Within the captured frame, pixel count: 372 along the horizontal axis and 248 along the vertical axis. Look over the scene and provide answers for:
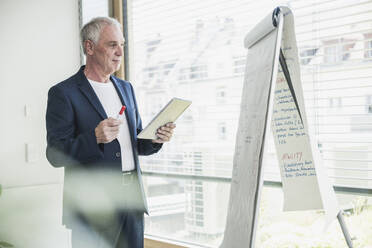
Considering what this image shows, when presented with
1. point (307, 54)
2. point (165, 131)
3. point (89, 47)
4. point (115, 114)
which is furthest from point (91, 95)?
point (307, 54)

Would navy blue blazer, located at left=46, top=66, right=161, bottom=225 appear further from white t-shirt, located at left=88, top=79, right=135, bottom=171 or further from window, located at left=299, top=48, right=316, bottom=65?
window, located at left=299, top=48, right=316, bottom=65

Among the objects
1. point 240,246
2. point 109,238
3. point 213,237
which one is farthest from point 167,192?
point 240,246

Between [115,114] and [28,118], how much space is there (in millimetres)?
1067

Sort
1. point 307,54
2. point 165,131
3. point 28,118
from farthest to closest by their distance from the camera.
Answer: point 28,118 < point 307,54 < point 165,131

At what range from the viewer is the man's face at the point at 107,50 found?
70.1 inches

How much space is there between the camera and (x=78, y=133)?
1712 millimetres

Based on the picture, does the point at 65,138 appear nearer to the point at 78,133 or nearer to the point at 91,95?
the point at 78,133

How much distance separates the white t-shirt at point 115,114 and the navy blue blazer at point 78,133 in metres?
0.02

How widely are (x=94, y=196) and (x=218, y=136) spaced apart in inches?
40.2

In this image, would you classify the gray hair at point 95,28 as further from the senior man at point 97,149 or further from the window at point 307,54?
the window at point 307,54

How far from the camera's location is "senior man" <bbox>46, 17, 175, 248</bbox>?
1.64m

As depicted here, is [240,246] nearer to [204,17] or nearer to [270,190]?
[270,190]

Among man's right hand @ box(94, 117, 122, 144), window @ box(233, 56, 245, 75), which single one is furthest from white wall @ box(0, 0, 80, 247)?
window @ box(233, 56, 245, 75)

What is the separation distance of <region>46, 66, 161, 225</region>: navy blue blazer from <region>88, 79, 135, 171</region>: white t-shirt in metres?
0.02
